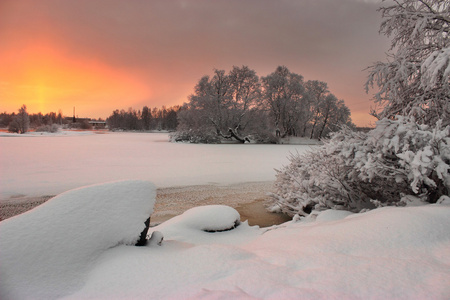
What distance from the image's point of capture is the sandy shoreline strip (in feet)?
19.2

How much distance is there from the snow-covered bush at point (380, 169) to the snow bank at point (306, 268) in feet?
4.47

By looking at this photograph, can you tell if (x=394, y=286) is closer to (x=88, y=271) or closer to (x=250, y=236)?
(x=88, y=271)

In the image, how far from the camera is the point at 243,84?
39.5 m

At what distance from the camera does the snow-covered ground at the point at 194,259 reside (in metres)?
1.67

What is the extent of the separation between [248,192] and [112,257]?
650 centimetres

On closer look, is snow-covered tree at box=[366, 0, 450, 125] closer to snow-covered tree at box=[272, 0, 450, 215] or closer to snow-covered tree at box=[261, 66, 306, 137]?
snow-covered tree at box=[272, 0, 450, 215]

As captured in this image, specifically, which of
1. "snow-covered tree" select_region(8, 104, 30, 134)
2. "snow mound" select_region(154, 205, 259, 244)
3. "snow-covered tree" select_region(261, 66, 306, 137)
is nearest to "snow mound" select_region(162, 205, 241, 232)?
"snow mound" select_region(154, 205, 259, 244)

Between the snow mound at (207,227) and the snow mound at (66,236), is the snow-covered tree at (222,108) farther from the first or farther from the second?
the snow mound at (66,236)

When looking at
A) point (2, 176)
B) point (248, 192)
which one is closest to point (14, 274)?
Answer: point (248, 192)

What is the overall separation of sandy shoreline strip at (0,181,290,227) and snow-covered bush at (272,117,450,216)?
0.83 meters

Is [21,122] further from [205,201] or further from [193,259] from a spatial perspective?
[193,259]

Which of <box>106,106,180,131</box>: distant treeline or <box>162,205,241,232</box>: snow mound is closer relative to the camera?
<box>162,205,241,232</box>: snow mound

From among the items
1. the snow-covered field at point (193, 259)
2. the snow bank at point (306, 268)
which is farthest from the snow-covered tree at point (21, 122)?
the snow bank at point (306, 268)

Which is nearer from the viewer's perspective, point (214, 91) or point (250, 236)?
point (250, 236)
